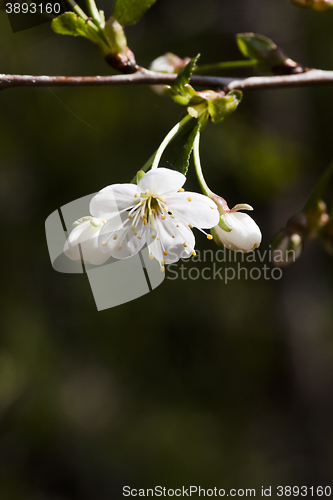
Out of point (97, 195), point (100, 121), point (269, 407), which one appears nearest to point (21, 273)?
point (100, 121)

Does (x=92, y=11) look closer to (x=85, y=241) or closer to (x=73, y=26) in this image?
(x=73, y=26)

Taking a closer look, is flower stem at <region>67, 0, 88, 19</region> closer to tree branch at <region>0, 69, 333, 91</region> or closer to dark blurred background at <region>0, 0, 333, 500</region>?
tree branch at <region>0, 69, 333, 91</region>

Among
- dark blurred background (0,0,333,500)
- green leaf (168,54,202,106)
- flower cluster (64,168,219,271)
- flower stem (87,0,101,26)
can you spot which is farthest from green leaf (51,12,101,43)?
dark blurred background (0,0,333,500)

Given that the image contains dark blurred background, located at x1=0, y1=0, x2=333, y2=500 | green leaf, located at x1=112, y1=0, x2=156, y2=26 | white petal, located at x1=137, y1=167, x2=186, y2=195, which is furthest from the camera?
dark blurred background, located at x1=0, y1=0, x2=333, y2=500

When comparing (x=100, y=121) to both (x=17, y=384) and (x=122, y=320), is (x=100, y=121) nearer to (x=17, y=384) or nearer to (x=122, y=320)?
(x=122, y=320)

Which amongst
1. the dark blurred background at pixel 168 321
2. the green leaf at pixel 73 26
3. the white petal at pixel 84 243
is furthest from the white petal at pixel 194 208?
the dark blurred background at pixel 168 321

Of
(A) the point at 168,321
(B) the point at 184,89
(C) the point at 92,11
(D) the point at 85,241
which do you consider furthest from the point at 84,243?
(A) the point at 168,321

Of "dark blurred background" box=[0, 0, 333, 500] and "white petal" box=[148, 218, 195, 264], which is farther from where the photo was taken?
"dark blurred background" box=[0, 0, 333, 500]
